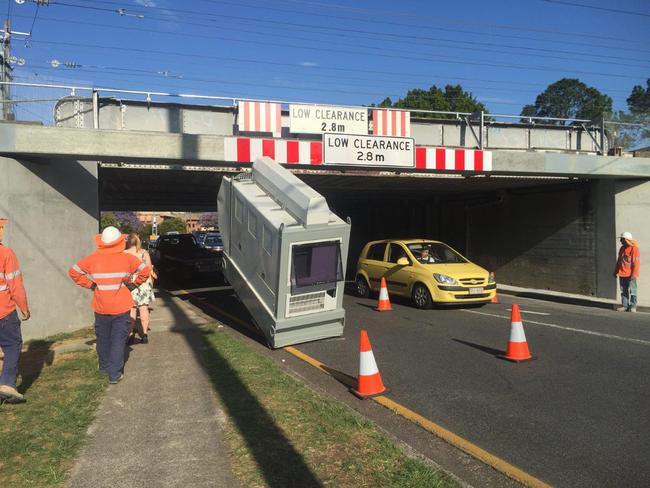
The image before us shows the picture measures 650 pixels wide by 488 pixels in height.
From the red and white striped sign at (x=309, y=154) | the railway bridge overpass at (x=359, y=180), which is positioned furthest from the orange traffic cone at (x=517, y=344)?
the red and white striped sign at (x=309, y=154)

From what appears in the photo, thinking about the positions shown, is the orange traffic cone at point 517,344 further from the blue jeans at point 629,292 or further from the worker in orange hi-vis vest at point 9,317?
the blue jeans at point 629,292

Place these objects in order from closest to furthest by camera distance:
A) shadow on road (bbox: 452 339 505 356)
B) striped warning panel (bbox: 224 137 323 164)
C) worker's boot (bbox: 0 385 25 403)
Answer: worker's boot (bbox: 0 385 25 403)
shadow on road (bbox: 452 339 505 356)
striped warning panel (bbox: 224 137 323 164)

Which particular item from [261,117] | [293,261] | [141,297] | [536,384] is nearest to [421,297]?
[293,261]

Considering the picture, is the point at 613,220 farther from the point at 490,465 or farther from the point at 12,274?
the point at 12,274

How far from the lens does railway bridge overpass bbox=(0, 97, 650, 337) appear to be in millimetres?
8914

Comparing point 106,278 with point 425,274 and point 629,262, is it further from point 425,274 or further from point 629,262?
point 629,262

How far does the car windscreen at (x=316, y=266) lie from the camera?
7.50 meters

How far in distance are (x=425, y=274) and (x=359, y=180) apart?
4701 mm

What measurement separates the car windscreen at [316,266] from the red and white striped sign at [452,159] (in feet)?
15.6

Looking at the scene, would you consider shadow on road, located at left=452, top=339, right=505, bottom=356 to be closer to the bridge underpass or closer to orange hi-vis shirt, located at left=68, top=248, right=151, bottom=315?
orange hi-vis shirt, located at left=68, top=248, right=151, bottom=315

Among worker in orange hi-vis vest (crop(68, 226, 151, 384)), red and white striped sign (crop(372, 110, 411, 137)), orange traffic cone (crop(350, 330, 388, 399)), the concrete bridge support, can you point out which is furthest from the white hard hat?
red and white striped sign (crop(372, 110, 411, 137))

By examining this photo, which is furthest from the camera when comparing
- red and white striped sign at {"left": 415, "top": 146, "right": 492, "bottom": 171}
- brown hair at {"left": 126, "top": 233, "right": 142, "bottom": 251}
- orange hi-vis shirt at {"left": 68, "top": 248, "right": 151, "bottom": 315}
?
red and white striped sign at {"left": 415, "top": 146, "right": 492, "bottom": 171}

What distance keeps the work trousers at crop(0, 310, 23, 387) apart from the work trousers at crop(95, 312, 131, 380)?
0.79 metres

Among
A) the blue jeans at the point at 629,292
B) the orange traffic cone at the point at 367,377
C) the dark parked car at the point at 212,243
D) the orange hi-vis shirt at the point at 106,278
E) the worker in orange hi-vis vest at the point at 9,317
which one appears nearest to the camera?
the worker in orange hi-vis vest at the point at 9,317
